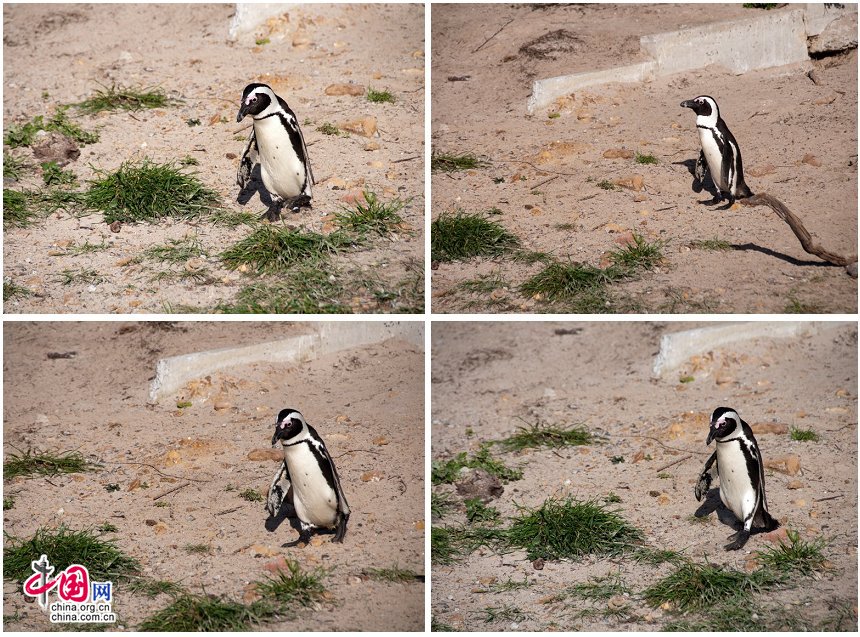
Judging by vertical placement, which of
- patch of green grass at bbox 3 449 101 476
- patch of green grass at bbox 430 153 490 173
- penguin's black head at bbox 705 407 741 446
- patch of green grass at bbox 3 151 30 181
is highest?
patch of green grass at bbox 3 151 30 181

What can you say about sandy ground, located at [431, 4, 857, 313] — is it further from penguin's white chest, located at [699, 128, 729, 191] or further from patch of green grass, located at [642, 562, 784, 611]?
patch of green grass, located at [642, 562, 784, 611]

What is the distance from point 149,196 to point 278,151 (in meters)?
0.83

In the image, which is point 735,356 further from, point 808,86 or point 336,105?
point 336,105

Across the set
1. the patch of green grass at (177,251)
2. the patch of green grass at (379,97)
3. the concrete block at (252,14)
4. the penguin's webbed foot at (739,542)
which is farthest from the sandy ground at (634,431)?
the concrete block at (252,14)

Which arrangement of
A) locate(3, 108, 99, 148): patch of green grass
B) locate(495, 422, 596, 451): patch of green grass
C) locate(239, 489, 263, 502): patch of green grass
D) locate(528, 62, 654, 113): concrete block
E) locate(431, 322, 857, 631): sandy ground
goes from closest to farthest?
1. locate(431, 322, 857, 631): sandy ground
2. locate(239, 489, 263, 502): patch of green grass
3. locate(495, 422, 596, 451): patch of green grass
4. locate(3, 108, 99, 148): patch of green grass
5. locate(528, 62, 654, 113): concrete block

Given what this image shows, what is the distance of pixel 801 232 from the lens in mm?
4906

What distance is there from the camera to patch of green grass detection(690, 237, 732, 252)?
5152mm

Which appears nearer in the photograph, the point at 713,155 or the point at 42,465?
the point at 42,465

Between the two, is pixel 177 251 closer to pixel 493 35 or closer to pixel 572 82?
pixel 572 82

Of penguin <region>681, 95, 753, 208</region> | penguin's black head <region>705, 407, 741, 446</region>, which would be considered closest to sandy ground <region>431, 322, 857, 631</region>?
penguin's black head <region>705, 407, 741, 446</region>

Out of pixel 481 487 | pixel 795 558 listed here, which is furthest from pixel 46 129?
pixel 795 558

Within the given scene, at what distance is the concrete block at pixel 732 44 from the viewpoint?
687 centimetres

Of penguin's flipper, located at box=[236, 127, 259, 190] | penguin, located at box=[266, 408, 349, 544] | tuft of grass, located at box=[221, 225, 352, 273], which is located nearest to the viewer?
penguin, located at box=[266, 408, 349, 544]

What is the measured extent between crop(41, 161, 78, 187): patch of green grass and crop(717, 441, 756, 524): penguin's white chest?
396 centimetres
